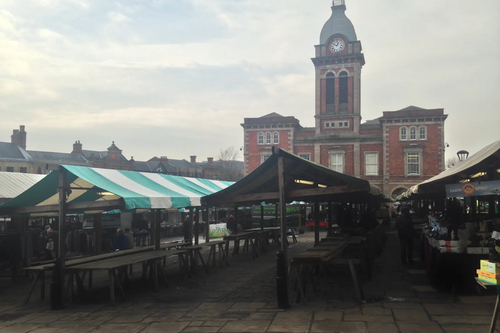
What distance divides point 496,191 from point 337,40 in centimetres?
4550

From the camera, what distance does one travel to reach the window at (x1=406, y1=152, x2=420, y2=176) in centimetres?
4656

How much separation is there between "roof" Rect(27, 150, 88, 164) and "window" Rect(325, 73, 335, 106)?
131 feet

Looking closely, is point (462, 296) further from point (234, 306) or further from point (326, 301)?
point (234, 306)

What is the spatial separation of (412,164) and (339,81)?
1222 centimetres

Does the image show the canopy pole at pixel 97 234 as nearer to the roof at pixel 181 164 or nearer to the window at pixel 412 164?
the window at pixel 412 164

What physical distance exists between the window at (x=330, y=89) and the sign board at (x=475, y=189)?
1693 inches

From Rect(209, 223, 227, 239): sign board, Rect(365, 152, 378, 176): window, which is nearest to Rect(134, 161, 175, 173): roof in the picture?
Rect(365, 152, 378, 176): window

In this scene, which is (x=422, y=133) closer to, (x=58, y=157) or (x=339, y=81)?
(x=339, y=81)

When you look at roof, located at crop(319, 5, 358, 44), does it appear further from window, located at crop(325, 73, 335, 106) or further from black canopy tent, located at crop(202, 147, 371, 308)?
black canopy tent, located at crop(202, 147, 371, 308)

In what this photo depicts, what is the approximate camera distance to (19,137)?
6425cm

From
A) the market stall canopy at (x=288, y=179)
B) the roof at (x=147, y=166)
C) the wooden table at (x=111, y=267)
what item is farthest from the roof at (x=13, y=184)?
the roof at (x=147, y=166)

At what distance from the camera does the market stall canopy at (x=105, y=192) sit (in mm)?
9492

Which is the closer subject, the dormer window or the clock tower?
the clock tower

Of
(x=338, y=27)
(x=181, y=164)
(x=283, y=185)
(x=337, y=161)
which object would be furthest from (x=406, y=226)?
(x=181, y=164)
